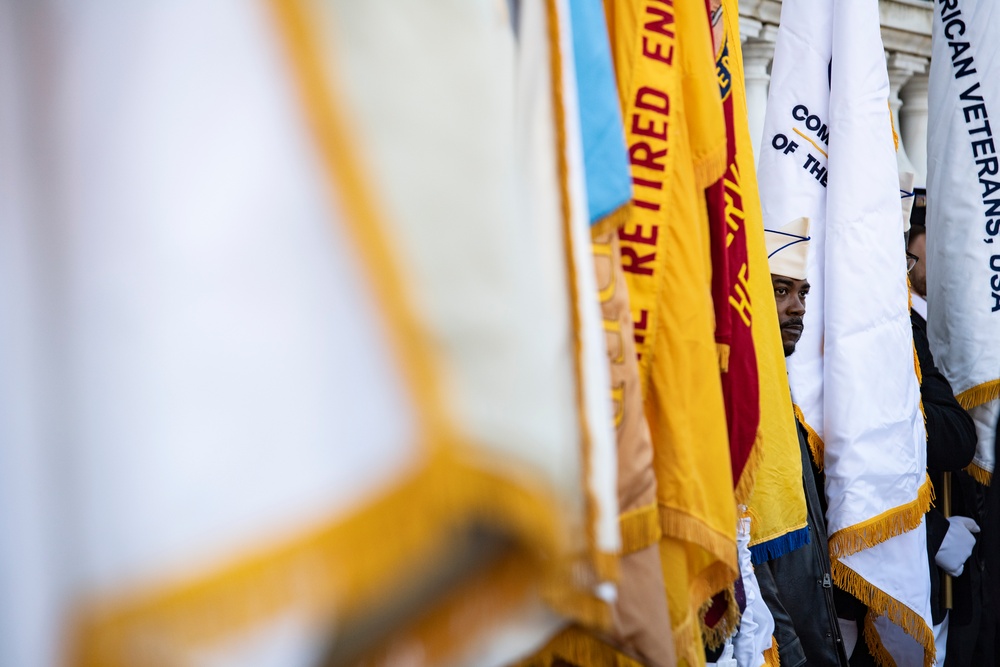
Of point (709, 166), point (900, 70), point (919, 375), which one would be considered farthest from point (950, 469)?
point (900, 70)

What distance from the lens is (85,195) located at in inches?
23.5

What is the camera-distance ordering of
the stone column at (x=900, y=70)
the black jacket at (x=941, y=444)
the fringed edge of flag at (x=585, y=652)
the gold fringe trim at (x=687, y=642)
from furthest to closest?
the stone column at (x=900, y=70) < the black jacket at (x=941, y=444) < the gold fringe trim at (x=687, y=642) < the fringed edge of flag at (x=585, y=652)

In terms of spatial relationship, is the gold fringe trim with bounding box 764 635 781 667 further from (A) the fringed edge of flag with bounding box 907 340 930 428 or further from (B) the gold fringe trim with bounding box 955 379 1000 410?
(B) the gold fringe trim with bounding box 955 379 1000 410

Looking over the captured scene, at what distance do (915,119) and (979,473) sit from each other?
4.18 metres

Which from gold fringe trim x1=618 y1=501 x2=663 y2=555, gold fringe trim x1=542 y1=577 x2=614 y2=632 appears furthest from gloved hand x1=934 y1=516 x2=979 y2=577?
gold fringe trim x1=542 y1=577 x2=614 y2=632

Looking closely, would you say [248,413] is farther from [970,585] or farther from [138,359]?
[970,585]

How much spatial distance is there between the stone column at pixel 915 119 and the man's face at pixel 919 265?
10.1 feet

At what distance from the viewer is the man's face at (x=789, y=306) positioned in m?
2.54

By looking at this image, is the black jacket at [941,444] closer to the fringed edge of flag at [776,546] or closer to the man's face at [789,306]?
the man's face at [789,306]

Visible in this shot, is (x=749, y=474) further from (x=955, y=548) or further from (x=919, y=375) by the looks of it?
(x=955, y=548)

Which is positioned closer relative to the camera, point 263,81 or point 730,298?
point 263,81

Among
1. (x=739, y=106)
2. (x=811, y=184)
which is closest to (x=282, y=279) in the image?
(x=739, y=106)

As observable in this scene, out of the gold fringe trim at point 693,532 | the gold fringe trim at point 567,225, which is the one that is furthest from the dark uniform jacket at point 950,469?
the gold fringe trim at point 567,225

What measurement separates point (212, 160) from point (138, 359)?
0.15 metres
